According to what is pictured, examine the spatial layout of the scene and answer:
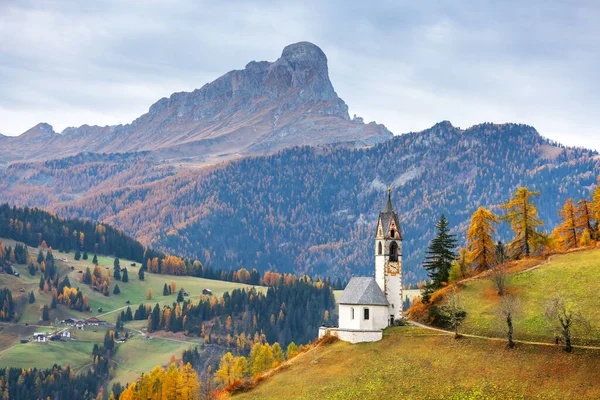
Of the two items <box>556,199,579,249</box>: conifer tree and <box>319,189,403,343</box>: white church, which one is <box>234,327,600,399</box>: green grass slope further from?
<box>556,199,579,249</box>: conifer tree

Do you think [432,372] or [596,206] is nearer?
[432,372]

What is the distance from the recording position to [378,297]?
380 ft

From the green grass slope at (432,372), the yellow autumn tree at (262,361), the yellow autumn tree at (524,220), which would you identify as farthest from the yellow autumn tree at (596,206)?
the yellow autumn tree at (262,361)

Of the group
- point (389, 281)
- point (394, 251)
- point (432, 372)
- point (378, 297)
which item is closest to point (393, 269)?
point (389, 281)

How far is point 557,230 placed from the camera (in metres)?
153

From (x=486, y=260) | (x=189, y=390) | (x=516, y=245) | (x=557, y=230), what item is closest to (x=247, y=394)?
(x=189, y=390)

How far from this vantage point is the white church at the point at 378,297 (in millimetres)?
113875

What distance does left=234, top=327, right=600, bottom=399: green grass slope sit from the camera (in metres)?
85.8

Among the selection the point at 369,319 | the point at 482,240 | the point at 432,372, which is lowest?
the point at 432,372

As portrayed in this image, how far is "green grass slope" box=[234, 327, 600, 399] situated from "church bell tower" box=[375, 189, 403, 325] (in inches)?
303

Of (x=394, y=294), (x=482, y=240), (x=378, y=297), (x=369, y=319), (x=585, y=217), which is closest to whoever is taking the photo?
(x=369, y=319)

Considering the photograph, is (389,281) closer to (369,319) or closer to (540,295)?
(369,319)

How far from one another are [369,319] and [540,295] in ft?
79.9

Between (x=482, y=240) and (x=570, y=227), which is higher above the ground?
(x=570, y=227)
